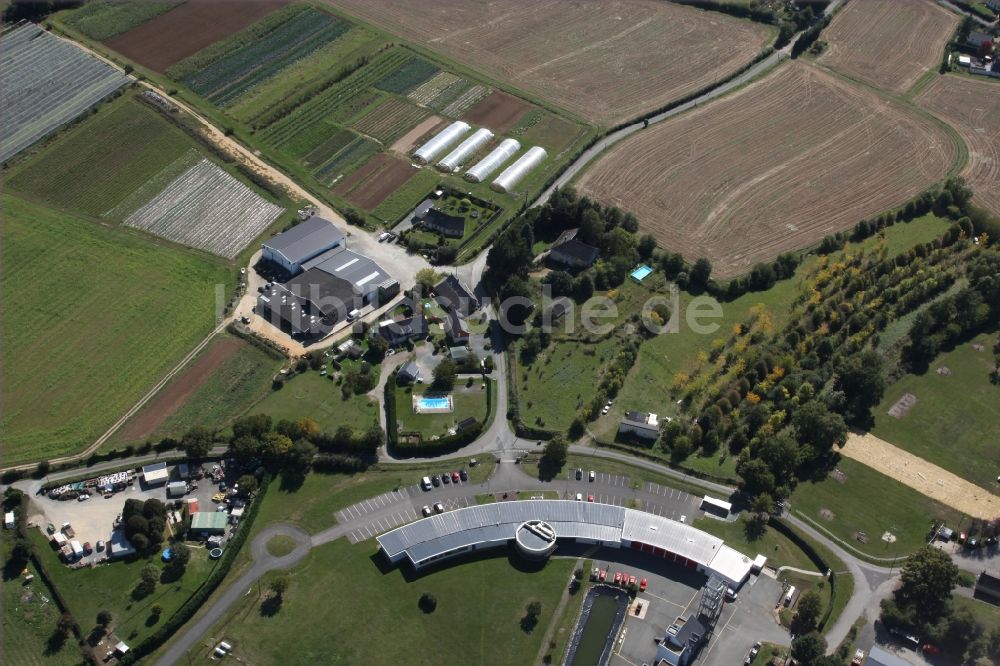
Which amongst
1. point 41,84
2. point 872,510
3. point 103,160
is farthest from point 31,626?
point 41,84

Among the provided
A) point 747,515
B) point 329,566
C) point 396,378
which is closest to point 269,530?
point 329,566

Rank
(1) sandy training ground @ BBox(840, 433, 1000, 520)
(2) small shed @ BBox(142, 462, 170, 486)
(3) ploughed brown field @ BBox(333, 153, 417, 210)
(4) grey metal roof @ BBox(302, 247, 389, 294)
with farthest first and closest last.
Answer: (3) ploughed brown field @ BBox(333, 153, 417, 210)
(4) grey metal roof @ BBox(302, 247, 389, 294)
(1) sandy training ground @ BBox(840, 433, 1000, 520)
(2) small shed @ BBox(142, 462, 170, 486)

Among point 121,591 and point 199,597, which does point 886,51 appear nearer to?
point 199,597

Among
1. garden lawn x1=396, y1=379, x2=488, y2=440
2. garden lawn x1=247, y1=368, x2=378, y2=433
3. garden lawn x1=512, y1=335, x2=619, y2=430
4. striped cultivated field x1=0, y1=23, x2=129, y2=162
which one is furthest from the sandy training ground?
striped cultivated field x1=0, y1=23, x2=129, y2=162

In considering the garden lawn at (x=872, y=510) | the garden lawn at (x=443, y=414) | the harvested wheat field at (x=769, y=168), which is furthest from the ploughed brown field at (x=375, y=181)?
the garden lawn at (x=872, y=510)

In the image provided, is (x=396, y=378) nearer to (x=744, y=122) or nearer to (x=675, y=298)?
(x=675, y=298)

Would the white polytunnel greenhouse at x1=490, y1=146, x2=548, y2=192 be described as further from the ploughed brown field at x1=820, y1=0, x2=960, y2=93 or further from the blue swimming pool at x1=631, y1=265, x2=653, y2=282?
the ploughed brown field at x1=820, y1=0, x2=960, y2=93
